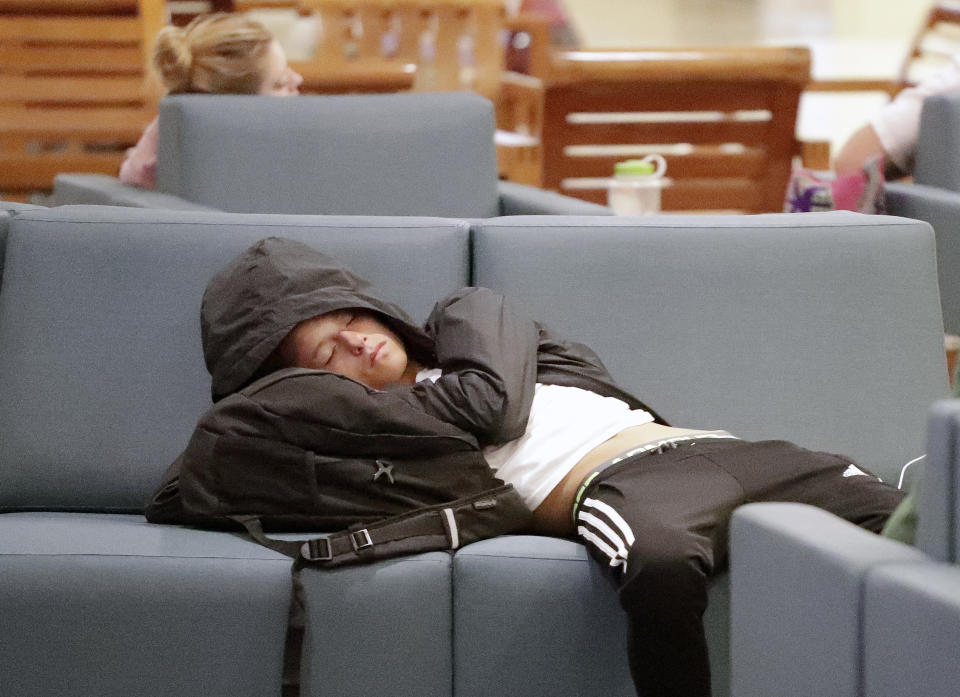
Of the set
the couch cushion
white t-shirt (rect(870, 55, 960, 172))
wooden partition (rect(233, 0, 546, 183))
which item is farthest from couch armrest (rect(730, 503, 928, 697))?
wooden partition (rect(233, 0, 546, 183))

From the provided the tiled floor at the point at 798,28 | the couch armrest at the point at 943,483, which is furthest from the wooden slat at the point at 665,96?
the tiled floor at the point at 798,28

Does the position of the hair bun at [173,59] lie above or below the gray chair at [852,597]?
above

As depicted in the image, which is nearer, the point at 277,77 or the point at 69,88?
the point at 277,77

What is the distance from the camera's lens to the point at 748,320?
216 cm

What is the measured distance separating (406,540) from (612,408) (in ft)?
1.36

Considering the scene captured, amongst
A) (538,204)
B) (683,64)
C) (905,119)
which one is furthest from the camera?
(683,64)

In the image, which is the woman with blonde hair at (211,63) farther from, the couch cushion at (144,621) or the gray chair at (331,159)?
the couch cushion at (144,621)

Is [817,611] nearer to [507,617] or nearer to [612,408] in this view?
[507,617]

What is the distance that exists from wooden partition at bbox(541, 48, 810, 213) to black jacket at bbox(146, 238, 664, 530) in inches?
92.1

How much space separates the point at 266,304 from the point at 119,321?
31cm

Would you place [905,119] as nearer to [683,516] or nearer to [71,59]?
[683,516]

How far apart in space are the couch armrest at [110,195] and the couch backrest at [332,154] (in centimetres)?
7

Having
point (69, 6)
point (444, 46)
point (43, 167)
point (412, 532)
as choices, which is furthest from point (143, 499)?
point (69, 6)

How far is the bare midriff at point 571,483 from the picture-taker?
1878 millimetres
